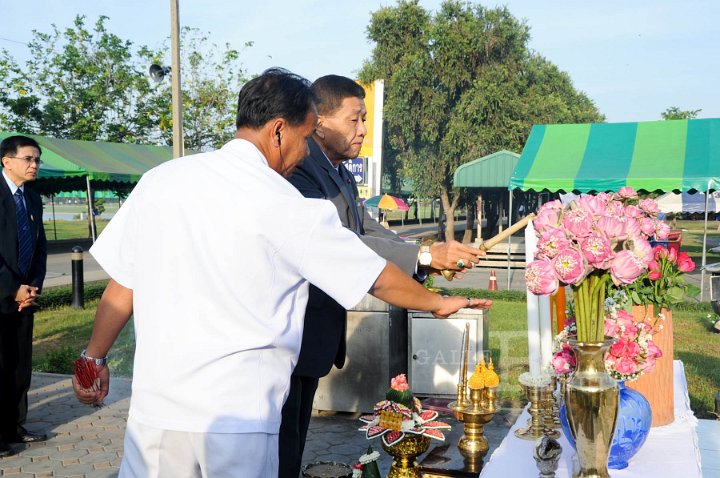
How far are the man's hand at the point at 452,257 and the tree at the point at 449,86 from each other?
29.8 meters

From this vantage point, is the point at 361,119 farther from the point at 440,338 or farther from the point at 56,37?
the point at 56,37

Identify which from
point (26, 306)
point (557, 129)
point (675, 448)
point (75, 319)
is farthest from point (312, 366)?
point (557, 129)

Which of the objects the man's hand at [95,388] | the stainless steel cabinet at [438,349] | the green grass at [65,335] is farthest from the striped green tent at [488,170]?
the man's hand at [95,388]

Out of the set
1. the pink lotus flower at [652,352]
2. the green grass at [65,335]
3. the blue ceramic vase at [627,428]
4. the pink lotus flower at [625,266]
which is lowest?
the green grass at [65,335]

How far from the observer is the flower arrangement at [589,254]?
2176 millimetres

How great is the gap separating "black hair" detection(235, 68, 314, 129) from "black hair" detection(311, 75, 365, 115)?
112 cm

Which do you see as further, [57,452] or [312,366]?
[57,452]

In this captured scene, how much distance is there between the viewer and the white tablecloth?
2477mm

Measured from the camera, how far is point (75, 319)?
11609 millimetres

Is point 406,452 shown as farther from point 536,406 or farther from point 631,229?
point 631,229

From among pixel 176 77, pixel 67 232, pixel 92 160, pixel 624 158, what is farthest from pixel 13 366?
pixel 67 232

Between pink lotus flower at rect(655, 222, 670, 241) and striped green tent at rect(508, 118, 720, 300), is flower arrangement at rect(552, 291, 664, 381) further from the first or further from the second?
striped green tent at rect(508, 118, 720, 300)

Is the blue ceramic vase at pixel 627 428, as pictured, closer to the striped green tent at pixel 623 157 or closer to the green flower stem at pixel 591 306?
the green flower stem at pixel 591 306

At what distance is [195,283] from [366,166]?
985 inches
